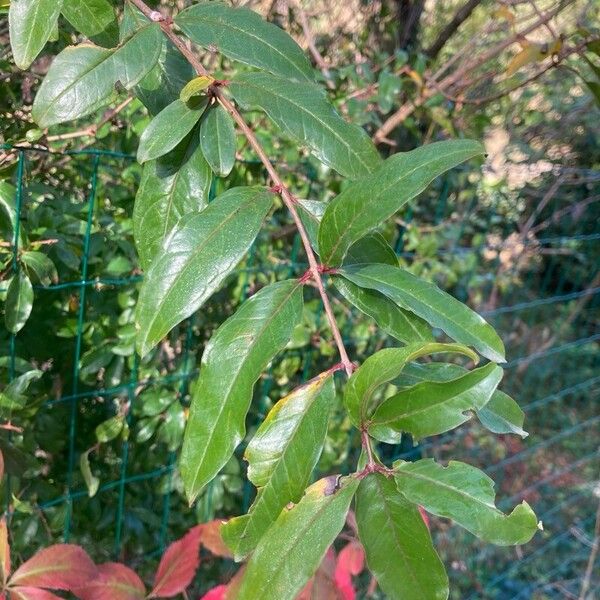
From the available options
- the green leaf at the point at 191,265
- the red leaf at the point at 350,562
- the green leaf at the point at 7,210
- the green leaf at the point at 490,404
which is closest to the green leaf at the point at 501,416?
the green leaf at the point at 490,404

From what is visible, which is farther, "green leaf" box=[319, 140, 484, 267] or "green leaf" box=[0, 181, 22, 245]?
"green leaf" box=[0, 181, 22, 245]

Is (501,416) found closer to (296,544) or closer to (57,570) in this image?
(296,544)

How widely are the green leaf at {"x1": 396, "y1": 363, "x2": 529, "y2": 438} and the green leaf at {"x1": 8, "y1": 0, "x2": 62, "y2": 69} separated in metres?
0.52

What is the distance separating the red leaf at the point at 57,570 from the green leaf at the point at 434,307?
2.41ft

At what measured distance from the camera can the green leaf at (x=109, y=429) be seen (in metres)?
1.54

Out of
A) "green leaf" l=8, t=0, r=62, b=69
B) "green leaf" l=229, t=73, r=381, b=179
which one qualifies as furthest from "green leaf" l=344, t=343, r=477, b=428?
"green leaf" l=8, t=0, r=62, b=69

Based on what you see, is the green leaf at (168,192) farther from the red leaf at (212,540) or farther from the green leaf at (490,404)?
the red leaf at (212,540)

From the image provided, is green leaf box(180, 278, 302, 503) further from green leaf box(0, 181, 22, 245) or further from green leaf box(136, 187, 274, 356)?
green leaf box(0, 181, 22, 245)

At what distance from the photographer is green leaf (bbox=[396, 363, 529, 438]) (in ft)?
2.18

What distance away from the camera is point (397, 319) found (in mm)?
705

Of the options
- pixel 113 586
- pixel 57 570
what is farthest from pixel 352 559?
pixel 57 570

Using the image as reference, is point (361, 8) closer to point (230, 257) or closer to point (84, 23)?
point (84, 23)

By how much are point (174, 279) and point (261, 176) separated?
1.12 m

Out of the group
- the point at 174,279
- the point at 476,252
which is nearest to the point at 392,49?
the point at 476,252
